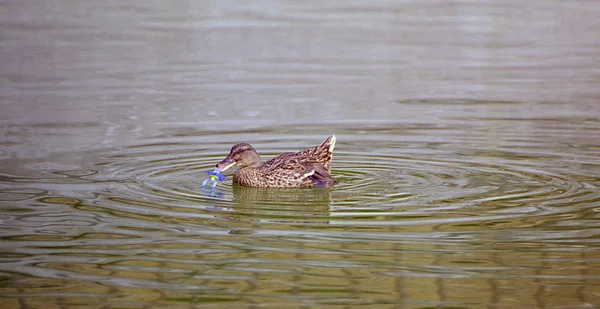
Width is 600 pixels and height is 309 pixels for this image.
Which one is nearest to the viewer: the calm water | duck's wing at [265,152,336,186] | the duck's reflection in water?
the calm water

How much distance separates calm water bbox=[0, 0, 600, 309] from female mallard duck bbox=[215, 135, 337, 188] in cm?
13

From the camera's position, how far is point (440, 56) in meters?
A: 18.6

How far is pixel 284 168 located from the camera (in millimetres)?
10141

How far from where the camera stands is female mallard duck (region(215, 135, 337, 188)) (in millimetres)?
10055

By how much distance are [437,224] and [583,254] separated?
3.94ft

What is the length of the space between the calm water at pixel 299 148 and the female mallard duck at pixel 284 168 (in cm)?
13

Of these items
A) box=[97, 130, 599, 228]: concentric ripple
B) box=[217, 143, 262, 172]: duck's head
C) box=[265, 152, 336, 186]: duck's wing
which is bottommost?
box=[97, 130, 599, 228]: concentric ripple

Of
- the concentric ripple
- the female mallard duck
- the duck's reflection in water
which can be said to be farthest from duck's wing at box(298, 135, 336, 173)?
the duck's reflection in water

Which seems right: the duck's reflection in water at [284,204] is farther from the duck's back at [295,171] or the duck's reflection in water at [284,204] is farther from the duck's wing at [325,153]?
the duck's wing at [325,153]

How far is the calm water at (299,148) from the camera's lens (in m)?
7.19

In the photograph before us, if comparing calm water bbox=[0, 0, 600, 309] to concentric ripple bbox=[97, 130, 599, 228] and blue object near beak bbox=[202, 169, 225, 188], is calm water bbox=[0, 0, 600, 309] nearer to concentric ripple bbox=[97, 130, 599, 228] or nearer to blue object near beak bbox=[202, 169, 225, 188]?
concentric ripple bbox=[97, 130, 599, 228]

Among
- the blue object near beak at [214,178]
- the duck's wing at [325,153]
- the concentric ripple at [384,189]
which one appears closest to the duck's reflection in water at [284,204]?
the concentric ripple at [384,189]

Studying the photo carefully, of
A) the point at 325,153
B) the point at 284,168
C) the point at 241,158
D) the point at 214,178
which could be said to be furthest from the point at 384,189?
the point at 214,178

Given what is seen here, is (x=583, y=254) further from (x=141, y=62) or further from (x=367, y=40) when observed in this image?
(x=367, y=40)
